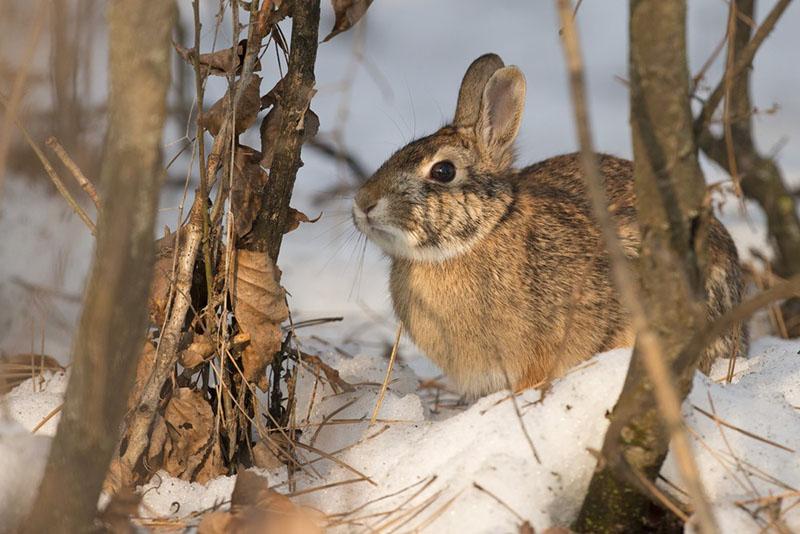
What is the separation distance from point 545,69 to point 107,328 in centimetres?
593

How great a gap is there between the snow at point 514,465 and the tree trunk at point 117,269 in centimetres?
Answer: 35

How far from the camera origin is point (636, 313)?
1575 mm

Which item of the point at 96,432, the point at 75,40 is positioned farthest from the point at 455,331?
the point at 96,432

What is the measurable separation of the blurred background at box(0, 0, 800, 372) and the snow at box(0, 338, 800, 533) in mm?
782

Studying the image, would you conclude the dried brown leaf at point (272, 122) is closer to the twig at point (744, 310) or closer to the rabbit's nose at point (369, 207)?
the rabbit's nose at point (369, 207)

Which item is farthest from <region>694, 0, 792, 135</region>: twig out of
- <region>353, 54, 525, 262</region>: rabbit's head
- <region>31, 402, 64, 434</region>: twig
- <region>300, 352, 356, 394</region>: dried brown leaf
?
<region>31, 402, 64, 434</region>: twig

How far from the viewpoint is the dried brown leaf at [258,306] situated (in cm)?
296

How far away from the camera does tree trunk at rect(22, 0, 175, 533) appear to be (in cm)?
188

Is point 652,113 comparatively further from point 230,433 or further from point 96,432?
point 230,433

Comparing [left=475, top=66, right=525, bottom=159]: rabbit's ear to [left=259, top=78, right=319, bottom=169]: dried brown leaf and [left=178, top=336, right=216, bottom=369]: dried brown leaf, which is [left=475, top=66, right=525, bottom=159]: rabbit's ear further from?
[left=178, top=336, right=216, bottom=369]: dried brown leaf

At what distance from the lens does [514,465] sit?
8.17ft

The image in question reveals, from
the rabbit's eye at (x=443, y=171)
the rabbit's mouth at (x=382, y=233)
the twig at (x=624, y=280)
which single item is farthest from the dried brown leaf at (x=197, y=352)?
the twig at (x=624, y=280)

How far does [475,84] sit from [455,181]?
0.46 m

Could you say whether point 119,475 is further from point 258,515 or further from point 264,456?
point 258,515
